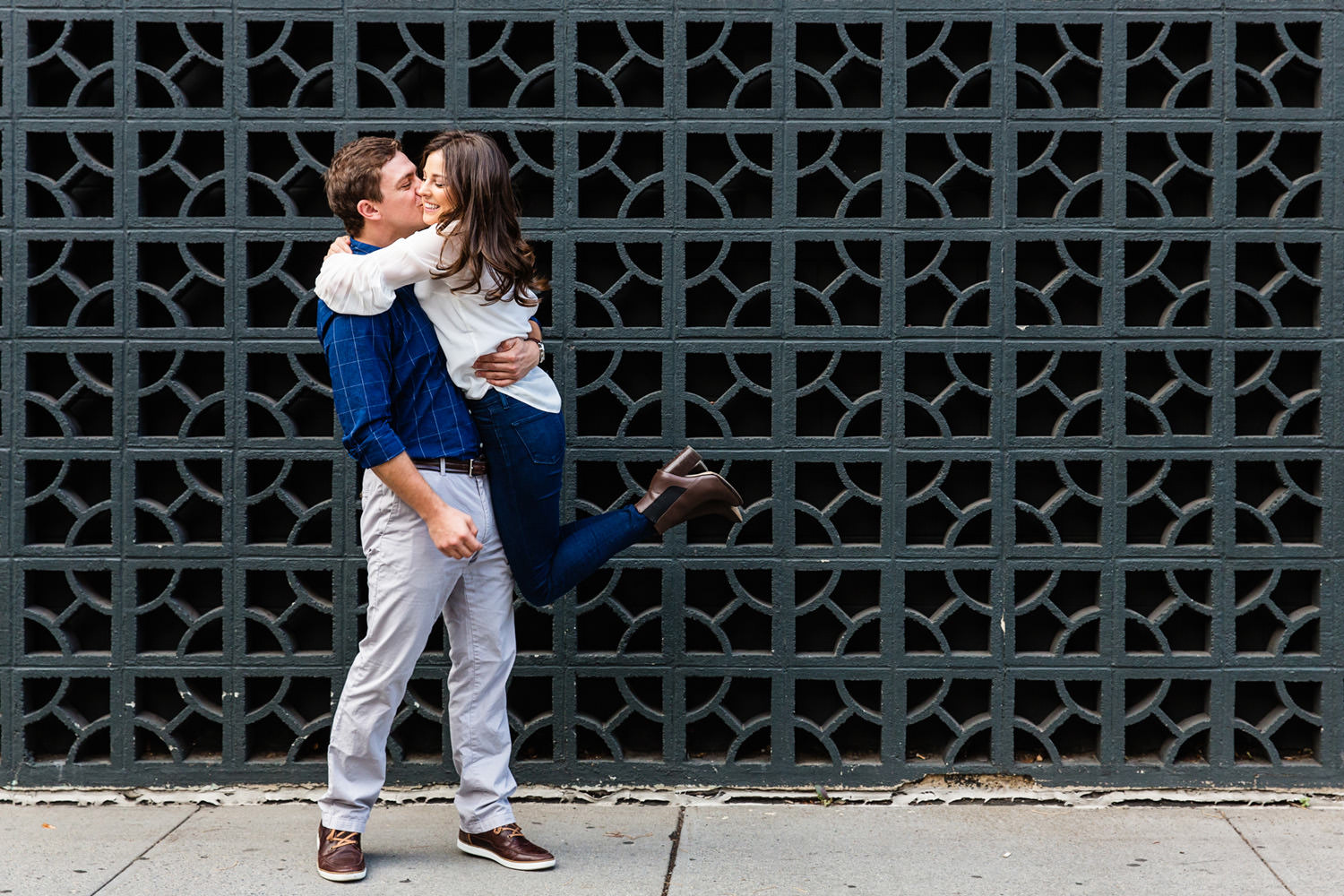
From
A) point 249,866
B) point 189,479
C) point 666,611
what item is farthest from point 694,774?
point 189,479

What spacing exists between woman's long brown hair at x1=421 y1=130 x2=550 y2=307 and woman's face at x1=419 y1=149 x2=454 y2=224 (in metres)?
0.02

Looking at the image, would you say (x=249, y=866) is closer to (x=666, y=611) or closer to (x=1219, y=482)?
(x=666, y=611)

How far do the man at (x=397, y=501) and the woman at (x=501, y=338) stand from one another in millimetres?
62

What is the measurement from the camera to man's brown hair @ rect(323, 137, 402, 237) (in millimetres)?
3496

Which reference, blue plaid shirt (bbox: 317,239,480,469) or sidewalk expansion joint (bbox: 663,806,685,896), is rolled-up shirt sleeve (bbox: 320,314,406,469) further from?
sidewalk expansion joint (bbox: 663,806,685,896)

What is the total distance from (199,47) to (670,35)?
1.77 metres

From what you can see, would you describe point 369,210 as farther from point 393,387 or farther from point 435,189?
point 393,387

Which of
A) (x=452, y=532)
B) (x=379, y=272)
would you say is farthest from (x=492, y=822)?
(x=379, y=272)

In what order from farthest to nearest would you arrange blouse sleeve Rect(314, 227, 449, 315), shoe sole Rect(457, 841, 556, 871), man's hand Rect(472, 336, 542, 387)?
shoe sole Rect(457, 841, 556, 871) → man's hand Rect(472, 336, 542, 387) → blouse sleeve Rect(314, 227, 449, 315)

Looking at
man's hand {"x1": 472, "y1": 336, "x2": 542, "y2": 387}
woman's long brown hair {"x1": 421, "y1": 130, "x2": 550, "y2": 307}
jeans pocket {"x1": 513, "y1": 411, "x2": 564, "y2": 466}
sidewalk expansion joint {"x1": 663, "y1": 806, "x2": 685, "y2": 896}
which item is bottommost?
sidewalk expansion joint {"x1": 663, "y1": 806, "x2": 685, "y2": 896}

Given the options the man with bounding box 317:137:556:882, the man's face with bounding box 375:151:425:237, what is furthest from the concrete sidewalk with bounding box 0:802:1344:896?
the man's face with bounding box 375:151:425:237

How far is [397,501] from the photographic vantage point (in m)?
3.50

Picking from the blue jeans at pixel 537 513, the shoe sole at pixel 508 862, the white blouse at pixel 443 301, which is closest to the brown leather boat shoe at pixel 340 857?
the shoe sole at pixel 508 862

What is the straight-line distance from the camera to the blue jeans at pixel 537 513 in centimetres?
354
